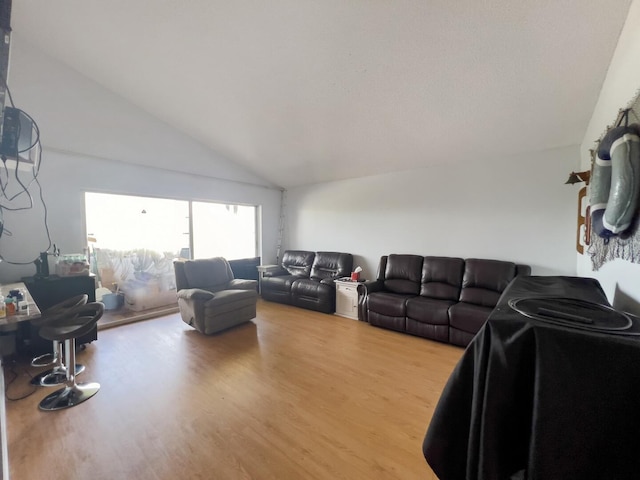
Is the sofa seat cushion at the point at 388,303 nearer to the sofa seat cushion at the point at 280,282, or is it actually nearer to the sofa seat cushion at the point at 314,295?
the sofa seat cushion at the point at 314,295

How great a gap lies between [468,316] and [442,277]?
77 cm

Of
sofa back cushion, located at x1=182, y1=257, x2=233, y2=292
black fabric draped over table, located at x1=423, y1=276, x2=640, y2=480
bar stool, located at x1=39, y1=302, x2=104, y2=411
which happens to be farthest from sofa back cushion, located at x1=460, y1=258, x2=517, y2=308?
bar stool, located at x1=39, y1=302, x2=104, y2=411

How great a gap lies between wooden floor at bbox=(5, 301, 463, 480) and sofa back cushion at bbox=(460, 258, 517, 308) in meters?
0.74

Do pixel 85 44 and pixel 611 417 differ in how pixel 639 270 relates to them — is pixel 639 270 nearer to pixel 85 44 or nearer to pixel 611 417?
pixel 611 417

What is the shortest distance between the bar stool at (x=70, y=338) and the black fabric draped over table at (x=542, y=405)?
2.58m

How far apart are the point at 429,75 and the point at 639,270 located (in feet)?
6.71

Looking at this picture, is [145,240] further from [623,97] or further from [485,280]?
[623,97]

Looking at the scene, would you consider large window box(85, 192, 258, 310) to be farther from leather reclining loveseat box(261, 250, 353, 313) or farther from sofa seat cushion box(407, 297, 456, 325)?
sofa seat cushion box(407, 297, 456, 325)

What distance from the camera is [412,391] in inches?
88.4

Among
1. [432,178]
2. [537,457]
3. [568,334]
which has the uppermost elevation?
[432,178]

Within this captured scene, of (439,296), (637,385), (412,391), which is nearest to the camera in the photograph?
(637,385)

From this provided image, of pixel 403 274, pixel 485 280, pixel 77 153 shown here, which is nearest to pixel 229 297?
pixel 403 274

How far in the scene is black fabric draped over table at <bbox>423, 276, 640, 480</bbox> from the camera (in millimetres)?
611

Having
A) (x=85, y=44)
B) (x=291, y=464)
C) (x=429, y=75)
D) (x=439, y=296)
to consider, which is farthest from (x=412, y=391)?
(x=85, y=44)
